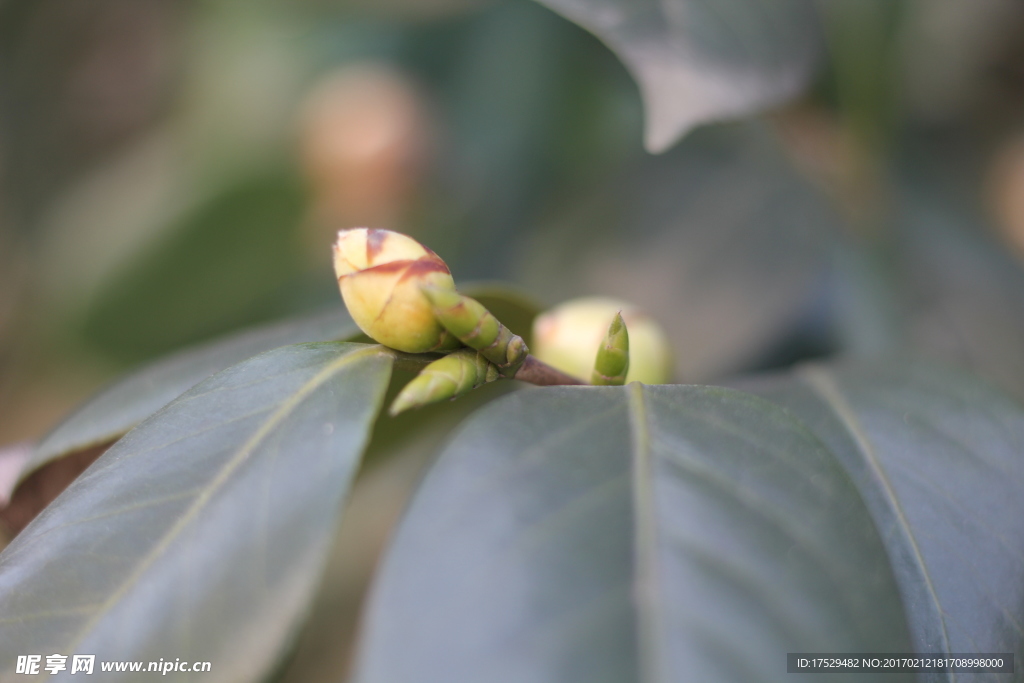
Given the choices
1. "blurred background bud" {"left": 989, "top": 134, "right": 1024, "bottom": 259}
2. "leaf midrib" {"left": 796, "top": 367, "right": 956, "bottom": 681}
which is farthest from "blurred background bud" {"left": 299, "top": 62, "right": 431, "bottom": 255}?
"leaf midrib" {"left": 796, "top": 367, "right": 956, "bottom": 681}

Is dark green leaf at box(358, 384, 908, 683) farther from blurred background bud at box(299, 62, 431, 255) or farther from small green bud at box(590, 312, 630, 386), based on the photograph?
blurred background bud at box(299, 62, 431, 255)

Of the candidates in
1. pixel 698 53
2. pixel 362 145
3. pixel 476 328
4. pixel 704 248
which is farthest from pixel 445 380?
pixel 362 145

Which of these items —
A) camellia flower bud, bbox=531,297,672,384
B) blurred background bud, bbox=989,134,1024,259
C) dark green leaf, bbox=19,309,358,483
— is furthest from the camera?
blurred background bud, bbox=989,134,1024,259

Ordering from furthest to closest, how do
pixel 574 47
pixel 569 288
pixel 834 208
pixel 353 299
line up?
pixel 574 47 → pixel 834 208 → pixel 569 288 → pixel 353 299

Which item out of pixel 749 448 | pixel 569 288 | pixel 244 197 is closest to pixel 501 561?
pixel 749 448

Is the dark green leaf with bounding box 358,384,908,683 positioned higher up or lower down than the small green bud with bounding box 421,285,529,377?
lower down

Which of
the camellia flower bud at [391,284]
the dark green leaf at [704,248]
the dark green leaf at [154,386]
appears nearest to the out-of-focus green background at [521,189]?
the dark green leaf at [704,248]

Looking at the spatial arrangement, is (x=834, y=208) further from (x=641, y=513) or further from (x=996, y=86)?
(x=641, y=513)
